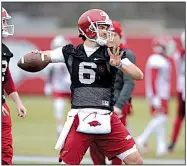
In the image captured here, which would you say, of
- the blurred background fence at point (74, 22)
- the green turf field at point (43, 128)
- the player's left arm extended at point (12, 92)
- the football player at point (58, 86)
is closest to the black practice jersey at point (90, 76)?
the player's left arm extended at point (12, 92)

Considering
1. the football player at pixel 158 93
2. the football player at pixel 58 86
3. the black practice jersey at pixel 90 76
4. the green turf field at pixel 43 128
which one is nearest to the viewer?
the black practice jersey at pixel 90 76

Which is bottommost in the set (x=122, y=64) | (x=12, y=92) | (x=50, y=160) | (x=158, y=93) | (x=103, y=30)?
(x=50, y=160)

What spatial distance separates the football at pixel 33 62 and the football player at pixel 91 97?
0.11 feet

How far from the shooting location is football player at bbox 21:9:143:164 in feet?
20.9

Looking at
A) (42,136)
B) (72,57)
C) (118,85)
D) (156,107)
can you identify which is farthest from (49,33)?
(72,57)

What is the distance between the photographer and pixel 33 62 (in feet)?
21.0

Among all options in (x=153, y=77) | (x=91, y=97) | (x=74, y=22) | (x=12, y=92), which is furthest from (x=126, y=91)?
(x=74, y=22)

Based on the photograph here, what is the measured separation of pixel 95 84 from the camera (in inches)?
253

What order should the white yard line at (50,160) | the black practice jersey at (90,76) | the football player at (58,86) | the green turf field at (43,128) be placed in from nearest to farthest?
the black practice jersey at (90,76) < the white yard line at (50,160) < the green turf field at (43,128) < the football player at (58,86)

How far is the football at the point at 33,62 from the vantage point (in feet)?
20.9

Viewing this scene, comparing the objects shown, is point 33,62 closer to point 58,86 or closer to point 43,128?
point 58,86

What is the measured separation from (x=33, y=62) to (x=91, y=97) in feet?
2.07

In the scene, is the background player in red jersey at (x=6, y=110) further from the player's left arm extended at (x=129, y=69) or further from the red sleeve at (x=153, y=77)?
the red sleeve at (x=153, y=77)

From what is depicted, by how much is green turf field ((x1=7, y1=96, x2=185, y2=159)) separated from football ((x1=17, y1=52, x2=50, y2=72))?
14.3ft
